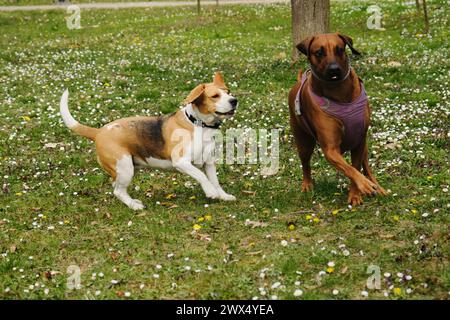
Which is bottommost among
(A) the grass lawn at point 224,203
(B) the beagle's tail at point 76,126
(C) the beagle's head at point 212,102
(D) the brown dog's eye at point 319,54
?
(A) the grass lawn at point 224,203

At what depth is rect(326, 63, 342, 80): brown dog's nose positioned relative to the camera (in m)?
7.88

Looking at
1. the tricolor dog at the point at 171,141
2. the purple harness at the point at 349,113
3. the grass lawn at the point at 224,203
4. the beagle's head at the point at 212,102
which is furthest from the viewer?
the tricolor dog at the point at 171,141

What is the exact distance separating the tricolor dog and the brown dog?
1.14 metres

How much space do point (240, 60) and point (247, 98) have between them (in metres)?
4.35

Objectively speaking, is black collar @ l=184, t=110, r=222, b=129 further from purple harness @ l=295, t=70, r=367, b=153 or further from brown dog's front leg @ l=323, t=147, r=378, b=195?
brown dog's front leg @ l=323, t=147, r=378, b=195

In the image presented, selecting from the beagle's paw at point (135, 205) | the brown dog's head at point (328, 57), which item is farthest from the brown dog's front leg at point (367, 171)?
the beagle's paw at point (135, 205)

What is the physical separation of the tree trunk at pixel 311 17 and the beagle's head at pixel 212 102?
8.55 meters

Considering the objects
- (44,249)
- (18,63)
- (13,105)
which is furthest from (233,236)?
(18,63)

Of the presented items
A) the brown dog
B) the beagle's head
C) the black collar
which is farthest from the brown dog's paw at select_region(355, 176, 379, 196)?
the black collar

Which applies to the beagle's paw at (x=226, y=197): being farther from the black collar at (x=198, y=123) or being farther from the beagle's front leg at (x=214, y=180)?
the black collar at (x=198, y=123)

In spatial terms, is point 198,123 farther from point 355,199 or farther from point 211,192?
point 355,199

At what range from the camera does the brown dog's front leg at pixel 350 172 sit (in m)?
7.99

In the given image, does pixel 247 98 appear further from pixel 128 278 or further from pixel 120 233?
pixel 128 278

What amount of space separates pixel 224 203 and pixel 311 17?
29.6 feet
